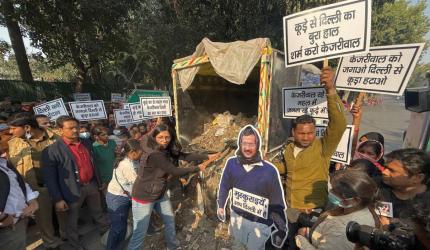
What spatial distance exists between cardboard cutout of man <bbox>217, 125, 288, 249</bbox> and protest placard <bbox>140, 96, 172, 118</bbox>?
365 centimetres

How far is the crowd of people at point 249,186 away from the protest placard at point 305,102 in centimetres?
41

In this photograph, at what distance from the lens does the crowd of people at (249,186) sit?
71.7 inches

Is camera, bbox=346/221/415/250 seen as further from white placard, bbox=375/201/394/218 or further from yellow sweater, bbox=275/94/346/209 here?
A: yellow sweater, bbox=275/94/346/209

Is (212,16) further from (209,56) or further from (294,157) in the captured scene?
(294,157)

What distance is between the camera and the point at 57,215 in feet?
12.8

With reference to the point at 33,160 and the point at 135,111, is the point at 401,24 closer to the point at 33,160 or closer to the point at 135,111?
the point at 135,111

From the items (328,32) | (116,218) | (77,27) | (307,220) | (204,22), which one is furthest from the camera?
(204,22)

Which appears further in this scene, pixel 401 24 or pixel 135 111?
pixel 401 24

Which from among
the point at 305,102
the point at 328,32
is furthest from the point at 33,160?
the point at 328,32

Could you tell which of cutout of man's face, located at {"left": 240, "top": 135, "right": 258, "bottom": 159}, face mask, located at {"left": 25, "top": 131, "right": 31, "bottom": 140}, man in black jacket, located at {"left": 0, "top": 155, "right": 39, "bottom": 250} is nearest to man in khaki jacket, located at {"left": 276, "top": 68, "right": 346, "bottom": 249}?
cutout of man's face, located at {"left": 240, "top": 135, "right": 258, "bottom": 159}

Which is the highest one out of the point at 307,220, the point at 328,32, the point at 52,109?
the point at 328,32

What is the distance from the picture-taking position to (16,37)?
41.9ft

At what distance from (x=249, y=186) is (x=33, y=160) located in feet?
10.3

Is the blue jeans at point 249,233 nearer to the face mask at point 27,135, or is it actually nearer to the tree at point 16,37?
the face mask at point 27,135
